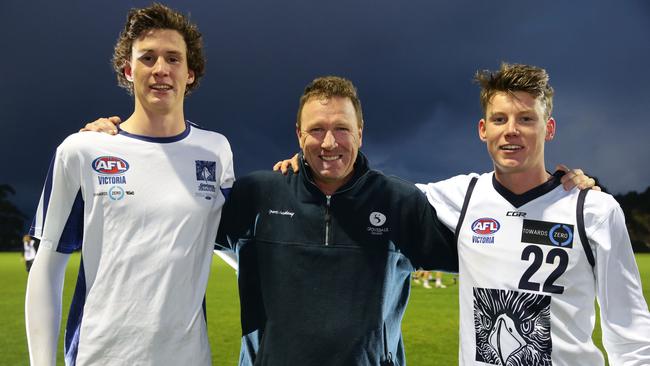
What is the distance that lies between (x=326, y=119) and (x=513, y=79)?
120 centimetres

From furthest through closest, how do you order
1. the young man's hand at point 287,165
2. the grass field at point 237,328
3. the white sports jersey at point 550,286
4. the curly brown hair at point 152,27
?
the grass field at point 237,328 → the young man's hand at point 287,165 → the curly brown hair at point 152,27 → the white sports jersey at point 550,286

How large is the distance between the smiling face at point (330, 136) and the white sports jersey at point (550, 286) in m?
0.97

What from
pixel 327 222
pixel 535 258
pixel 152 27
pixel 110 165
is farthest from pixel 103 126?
pixel 535 258

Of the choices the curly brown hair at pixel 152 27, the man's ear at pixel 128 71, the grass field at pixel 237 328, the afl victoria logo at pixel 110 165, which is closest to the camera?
the afl victoria logo at pixel 110 165

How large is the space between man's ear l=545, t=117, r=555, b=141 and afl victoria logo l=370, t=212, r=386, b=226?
3.86 feet

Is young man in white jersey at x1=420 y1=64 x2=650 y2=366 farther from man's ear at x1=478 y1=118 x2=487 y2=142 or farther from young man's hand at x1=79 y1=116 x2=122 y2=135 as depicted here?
young man's hand at x1=79 y1=116 x2=122 y2=135

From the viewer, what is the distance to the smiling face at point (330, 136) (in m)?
3.67

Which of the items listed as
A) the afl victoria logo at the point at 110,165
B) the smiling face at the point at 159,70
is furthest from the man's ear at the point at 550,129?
the afl victoria logo at the point at 110,165

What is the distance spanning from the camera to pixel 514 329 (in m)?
3.41

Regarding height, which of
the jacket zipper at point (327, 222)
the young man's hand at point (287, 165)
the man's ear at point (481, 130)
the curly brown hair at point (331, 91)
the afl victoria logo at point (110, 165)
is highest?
the curly brown hair at point (331, 91)

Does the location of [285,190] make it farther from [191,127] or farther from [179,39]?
[179,39]

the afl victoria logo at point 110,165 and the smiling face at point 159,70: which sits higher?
the smiling face at point 159,70

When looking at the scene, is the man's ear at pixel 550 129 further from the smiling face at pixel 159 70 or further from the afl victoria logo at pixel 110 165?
the afl victoria logo at pixel 110 165

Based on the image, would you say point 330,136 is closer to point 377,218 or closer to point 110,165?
point 377,218
